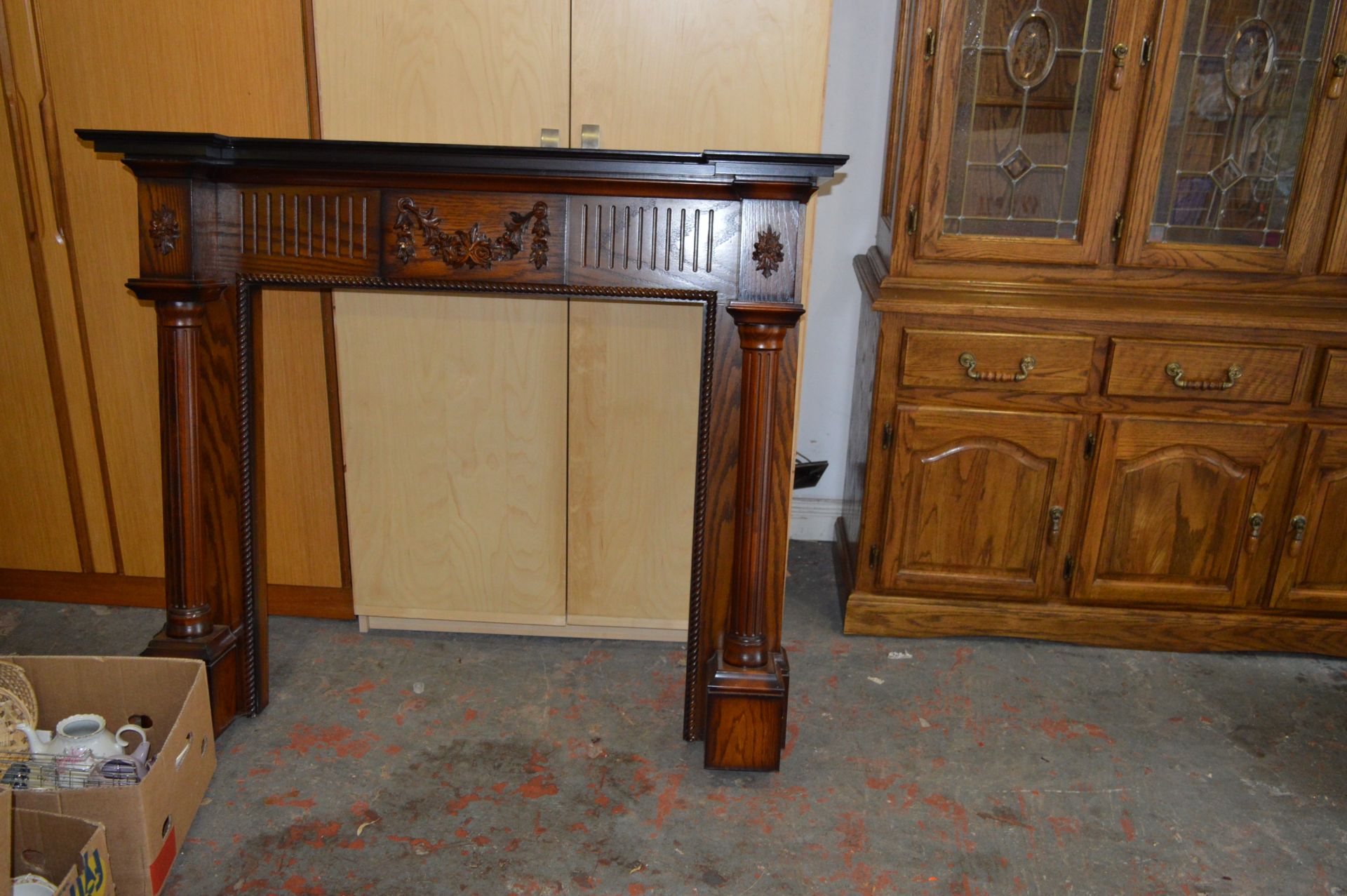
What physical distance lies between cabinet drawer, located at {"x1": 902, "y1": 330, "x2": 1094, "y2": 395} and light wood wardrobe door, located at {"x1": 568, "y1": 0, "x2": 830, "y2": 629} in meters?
0.55

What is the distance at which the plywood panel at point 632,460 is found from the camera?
217 cm

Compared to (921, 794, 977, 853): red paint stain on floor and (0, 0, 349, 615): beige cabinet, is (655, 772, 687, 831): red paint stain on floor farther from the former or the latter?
(0, 0, 349, 615): beige cabinet

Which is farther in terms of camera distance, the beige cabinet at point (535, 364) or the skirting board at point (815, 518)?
the skirting board at point (815, 518)

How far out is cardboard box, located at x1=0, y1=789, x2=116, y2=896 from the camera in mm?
1419

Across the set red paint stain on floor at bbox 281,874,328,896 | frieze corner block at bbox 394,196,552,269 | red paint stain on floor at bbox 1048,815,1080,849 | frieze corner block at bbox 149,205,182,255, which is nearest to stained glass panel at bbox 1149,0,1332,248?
red paint stain on floor at bbox 1048,815,1080,849

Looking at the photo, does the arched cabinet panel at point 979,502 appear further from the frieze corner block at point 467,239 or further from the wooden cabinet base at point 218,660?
the wooden cabinet base at point 218,660

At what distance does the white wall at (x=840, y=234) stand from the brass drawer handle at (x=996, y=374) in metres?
0.56

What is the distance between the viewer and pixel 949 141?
2244mm

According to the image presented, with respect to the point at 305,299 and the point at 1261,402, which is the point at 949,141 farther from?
the point at 305,299

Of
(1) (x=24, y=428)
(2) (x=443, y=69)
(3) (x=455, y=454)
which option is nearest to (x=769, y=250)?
(2) (x=443, y=69)

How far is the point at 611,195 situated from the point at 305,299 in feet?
2.78

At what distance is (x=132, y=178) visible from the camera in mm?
2154

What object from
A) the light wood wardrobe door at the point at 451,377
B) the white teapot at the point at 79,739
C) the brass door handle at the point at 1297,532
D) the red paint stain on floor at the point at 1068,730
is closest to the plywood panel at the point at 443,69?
the light wood wardrobe door at the point at 451,377

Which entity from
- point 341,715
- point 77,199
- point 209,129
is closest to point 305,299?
point 209,129
